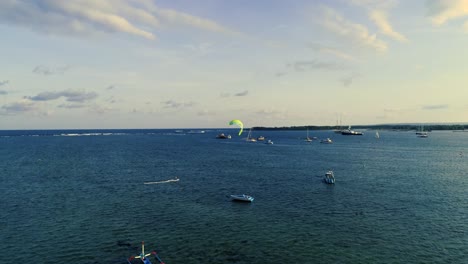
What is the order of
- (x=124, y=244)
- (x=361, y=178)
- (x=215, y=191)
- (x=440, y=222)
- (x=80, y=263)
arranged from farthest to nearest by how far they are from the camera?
(x=361, y=178) → (x=215, y=191) → (x=440, y=222) → (x=124, y=244) → (x=80, y=263)

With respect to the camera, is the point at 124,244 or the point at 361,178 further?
the point at 361,178

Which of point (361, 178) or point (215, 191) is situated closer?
point (215, 191)

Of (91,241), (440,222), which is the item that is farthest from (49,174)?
(440,222)

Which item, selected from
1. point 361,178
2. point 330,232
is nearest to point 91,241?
point 330,232

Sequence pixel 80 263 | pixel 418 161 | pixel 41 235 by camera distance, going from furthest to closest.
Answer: pixel 418 161 < pixel 41 235 < pixel 80 263

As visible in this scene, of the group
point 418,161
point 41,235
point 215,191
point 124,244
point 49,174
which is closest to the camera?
point 124,244

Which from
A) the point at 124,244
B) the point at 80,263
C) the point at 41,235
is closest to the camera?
the point at 80,263

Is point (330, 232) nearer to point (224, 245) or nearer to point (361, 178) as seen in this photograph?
point (224, 245)

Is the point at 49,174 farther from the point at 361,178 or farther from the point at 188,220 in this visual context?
the point at 361,178
